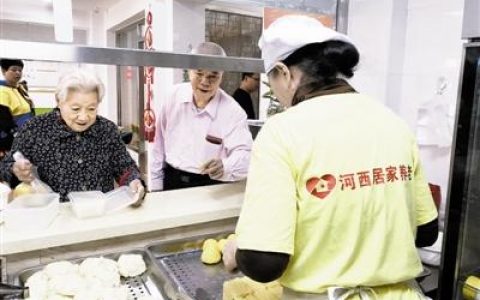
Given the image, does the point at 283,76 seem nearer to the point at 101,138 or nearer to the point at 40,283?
the point at 40,283

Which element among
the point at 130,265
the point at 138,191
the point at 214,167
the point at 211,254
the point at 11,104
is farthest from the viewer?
the point at 11,104

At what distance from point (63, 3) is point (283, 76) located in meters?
0.73

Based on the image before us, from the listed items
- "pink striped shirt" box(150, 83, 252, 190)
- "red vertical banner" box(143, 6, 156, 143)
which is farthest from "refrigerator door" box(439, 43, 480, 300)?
"red vertical banner" box(143, 6, 156, 143)

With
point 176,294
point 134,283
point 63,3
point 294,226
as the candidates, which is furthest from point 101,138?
point 294,226

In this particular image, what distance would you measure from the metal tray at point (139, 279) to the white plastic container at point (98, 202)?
0.45 ft

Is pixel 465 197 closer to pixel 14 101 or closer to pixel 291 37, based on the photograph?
pixel 291 37

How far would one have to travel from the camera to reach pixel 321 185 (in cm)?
75

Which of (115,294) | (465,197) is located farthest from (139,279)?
(465,197)

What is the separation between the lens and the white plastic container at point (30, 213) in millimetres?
1112

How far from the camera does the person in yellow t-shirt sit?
0.74 meters

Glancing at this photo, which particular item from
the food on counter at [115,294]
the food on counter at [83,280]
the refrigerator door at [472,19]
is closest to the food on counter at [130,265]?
the food on counter at [83,280]

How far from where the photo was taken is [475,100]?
53.2 inches

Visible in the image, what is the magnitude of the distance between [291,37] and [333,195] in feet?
1.08

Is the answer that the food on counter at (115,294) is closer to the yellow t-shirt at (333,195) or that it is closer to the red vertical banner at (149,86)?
the yellow t-shirt at (333,195)
